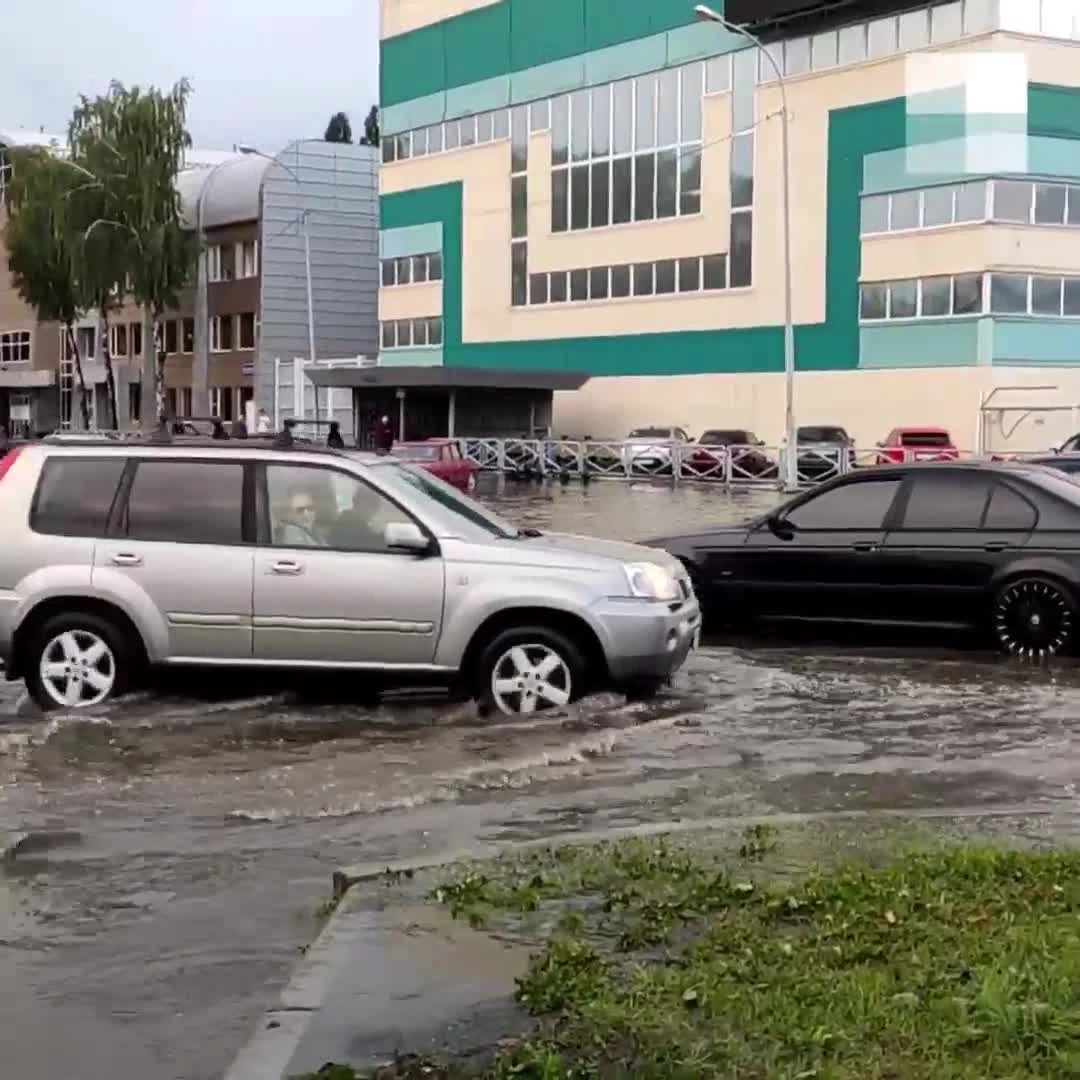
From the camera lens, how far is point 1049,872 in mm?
5957

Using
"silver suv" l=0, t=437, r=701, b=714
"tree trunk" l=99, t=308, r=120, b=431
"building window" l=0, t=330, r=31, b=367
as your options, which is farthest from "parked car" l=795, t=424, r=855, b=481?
"building window" l=0, t=330, r=31, b=367

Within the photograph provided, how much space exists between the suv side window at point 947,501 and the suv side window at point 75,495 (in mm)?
6042

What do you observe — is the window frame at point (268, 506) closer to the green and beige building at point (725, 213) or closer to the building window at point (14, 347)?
the green and beige building at point (725, 213)

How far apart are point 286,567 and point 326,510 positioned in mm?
450

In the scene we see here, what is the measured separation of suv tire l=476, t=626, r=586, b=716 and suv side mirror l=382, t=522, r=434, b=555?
70 cm

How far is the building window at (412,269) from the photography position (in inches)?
2714

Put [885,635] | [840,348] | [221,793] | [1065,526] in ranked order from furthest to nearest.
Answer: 1. [840,348]
2. [885,635]
3. [1065,526]
4. [221,793]

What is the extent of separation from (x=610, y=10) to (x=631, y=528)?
36816 mm

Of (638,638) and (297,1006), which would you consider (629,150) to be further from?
(297,1006)

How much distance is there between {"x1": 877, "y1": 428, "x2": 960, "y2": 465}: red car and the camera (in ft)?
140

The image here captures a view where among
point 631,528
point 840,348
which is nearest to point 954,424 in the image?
point 840,348

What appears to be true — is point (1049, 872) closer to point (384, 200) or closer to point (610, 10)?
point (610, 10)

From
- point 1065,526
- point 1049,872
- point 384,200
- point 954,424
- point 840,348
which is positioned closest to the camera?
point 1049,872

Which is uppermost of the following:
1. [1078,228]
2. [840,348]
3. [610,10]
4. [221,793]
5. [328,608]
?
[610,10]
